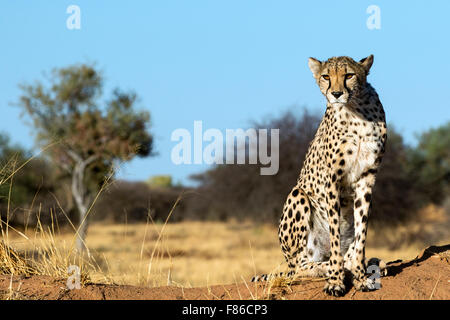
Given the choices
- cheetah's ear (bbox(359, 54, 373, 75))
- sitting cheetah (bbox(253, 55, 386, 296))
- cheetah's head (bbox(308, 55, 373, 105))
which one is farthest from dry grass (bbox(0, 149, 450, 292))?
cheetah's ear (bbox(359, 54, 373, 75))

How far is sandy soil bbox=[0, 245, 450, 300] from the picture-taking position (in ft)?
13.2

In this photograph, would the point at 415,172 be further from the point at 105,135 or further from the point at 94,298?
the point at 94,298

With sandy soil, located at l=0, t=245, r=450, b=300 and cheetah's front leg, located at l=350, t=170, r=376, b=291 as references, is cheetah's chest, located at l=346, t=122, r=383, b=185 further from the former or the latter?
sandy soil, located at l=0, t=245, r=450, b=300

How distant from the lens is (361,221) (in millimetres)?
4379

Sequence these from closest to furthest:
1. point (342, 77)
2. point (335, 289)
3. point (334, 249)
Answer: point (335, 289), point (334, 249), point (342, 77)

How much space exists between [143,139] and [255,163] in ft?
12.2

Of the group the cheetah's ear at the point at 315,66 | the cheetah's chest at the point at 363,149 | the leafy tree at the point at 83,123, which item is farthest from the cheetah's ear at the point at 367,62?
the leafy tree at the point at 83,123

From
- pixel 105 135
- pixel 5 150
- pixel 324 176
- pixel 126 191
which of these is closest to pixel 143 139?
pixel 105 135

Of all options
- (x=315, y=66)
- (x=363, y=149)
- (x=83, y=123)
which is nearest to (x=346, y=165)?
(x=363, y=149)

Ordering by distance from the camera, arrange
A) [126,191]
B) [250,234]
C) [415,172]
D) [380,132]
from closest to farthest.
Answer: [380,132], [250,234], [415,172], [126,191]

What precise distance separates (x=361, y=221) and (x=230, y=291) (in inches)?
43.2

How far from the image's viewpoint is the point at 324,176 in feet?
15.0

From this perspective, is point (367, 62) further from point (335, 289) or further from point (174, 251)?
point (174, 251)
